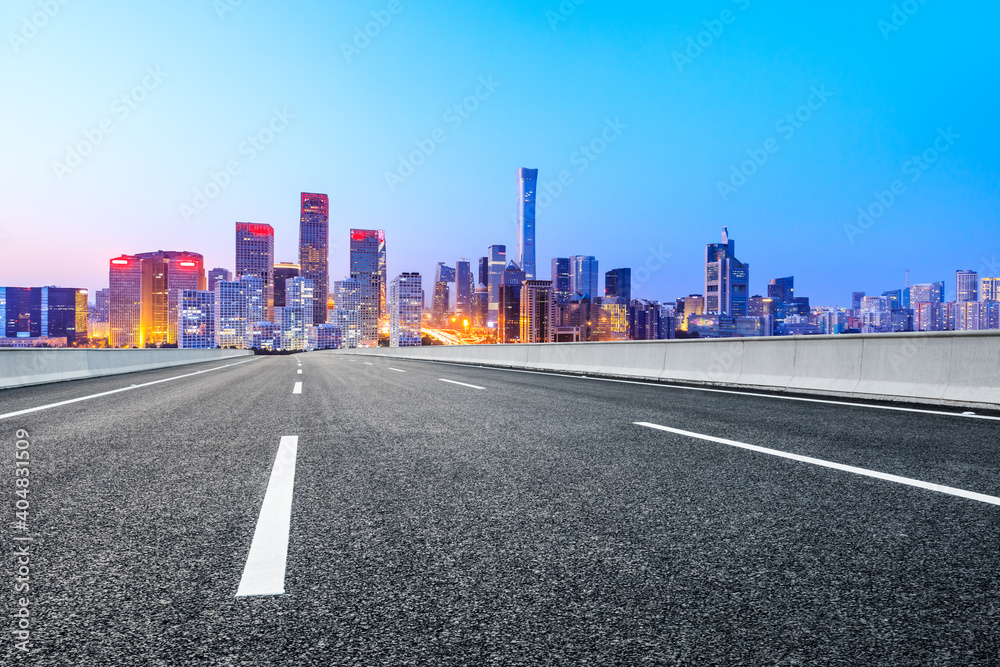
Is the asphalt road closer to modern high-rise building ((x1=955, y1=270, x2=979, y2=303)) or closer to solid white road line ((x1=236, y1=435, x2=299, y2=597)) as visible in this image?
solid white road line ((x1=236, y1=435, x2=299, y2=597))

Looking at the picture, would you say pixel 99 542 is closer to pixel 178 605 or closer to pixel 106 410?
pixel 178 605

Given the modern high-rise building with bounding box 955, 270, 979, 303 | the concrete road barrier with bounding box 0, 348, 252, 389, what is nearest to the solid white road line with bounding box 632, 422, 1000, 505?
the concrete road barrier with bounding box 0, 348, 252, 389

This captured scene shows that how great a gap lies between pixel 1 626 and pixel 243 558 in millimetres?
813

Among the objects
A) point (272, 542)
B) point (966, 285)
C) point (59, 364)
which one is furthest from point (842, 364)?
point (966, 285)

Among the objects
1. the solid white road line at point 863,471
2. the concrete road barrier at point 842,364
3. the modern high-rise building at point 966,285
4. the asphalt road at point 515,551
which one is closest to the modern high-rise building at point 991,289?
the modern high-rise building at point 966,285

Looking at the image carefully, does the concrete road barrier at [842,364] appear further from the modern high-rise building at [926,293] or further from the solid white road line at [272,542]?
the modern high-rise building at [926,293]

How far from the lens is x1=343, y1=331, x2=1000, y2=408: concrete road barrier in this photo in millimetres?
8094

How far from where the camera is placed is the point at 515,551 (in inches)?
104

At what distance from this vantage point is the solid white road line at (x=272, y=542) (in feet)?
7.50

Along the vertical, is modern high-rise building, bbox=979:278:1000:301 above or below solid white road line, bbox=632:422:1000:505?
above

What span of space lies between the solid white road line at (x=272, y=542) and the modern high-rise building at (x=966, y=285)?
163m

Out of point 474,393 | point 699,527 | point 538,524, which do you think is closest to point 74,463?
point 538,524

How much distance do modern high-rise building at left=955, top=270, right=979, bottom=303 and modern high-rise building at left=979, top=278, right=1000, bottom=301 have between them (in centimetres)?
3101

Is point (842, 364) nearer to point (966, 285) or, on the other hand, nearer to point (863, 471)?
point (863, 471)
